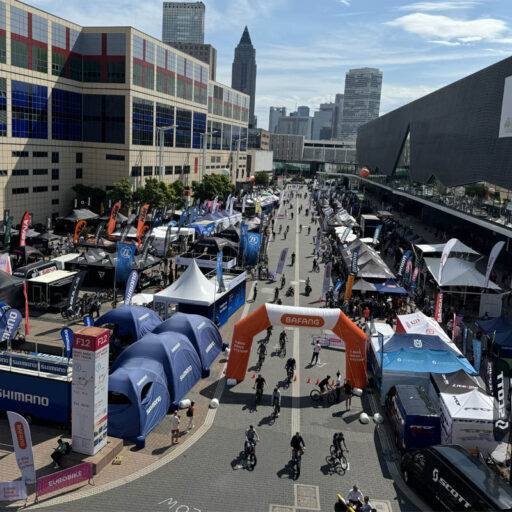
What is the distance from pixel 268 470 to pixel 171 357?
546 centimetres

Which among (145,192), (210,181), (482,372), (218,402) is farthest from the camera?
(210,181)

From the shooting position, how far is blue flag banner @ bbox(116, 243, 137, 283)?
29.9 meters

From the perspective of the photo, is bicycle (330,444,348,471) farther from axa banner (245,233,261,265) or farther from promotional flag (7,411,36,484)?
axa banner (245,233,261,265)

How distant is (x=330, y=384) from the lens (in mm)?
20234

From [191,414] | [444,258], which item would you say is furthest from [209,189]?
[191,414]

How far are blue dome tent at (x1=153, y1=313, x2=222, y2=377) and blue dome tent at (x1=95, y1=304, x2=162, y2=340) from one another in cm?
95

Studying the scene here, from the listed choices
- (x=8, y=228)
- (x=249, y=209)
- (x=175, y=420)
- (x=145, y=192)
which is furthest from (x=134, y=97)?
(x=175, y=420)

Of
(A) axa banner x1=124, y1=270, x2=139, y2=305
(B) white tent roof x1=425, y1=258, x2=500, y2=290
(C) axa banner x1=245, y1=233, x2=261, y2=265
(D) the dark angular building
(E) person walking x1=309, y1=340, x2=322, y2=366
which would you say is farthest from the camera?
(D) the dark angular building

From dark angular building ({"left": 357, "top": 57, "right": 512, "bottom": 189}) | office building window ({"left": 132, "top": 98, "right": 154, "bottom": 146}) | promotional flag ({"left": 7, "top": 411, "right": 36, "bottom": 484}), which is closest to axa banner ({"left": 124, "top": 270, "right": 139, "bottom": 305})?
promotional flag ({"left": 7, "top": 411, "right": 36, "bottom": 484})

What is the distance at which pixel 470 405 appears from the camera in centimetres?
1589

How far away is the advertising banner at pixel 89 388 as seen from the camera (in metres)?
14.1

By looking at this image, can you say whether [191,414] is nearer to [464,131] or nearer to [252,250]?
[252,250]

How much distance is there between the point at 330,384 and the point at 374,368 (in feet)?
6.85

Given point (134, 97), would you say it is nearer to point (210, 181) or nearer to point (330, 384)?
point (210, 181)
